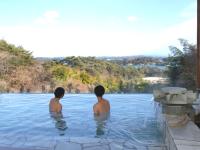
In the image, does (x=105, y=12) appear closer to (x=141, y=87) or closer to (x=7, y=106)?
(x=141, y=87)

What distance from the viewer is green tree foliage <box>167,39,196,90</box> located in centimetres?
1265

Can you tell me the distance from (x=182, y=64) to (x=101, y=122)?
24.5 ft

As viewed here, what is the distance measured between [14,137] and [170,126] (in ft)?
7.71

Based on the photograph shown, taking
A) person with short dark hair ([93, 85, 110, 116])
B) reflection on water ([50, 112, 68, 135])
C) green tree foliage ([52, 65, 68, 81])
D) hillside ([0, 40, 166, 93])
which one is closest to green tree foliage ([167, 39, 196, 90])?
hillside ([0, 40, 166, 93])

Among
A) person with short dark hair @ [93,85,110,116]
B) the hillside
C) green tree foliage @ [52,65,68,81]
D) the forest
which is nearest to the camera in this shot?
person with short dark hair @ [93,85,110,116]

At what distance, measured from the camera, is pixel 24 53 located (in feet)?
57.2

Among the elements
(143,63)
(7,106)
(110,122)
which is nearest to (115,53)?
(143,63)

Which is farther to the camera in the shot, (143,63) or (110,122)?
(143,63)

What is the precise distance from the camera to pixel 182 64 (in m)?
13.4

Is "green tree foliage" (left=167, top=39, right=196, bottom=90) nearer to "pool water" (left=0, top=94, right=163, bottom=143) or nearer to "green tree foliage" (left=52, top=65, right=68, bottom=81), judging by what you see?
"pool water" (left=0, top=94, right=163, bottom=143)

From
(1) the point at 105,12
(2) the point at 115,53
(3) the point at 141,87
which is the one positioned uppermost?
(1) the point at 105,12

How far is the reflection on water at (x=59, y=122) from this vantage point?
5960 mm

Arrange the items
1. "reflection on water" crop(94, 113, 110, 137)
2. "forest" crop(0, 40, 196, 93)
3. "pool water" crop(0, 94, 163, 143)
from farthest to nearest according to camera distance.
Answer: "forest" crop(0, 40, 196, 93) < "reflection on water" crop(94, 113, 110, 137) < "pool water" crop(0, 94, 163, 143)

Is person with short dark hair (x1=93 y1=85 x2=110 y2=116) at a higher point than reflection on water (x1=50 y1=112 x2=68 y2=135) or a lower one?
higher
